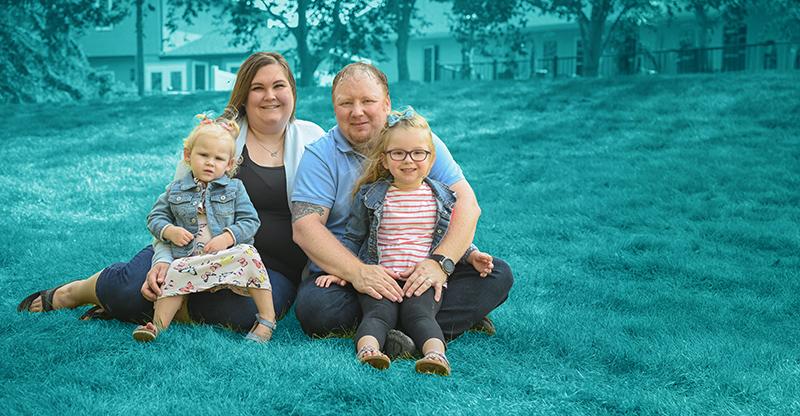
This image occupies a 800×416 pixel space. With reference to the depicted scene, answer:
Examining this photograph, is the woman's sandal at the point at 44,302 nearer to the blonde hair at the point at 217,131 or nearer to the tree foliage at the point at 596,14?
the blonde hair at the point at 217,131

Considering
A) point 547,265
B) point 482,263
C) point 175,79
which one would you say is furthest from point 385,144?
point 175,79

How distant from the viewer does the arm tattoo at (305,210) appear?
4375mm

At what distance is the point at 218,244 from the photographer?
4180 mm

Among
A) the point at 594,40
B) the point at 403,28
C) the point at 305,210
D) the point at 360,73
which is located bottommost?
the point at 305,210

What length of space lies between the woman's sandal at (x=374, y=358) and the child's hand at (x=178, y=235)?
108cm

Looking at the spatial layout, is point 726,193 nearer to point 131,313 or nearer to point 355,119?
point 355,119

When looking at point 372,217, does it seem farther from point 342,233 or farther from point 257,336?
point 257,336

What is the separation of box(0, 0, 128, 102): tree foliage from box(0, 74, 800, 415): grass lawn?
7642 millimetres

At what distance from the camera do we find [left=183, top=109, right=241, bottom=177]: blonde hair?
14.0ft

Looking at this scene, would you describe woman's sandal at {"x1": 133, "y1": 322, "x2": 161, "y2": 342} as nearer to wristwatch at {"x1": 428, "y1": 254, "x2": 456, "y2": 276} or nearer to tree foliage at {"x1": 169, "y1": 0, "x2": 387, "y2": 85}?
wristwatch at {"x1": 428, "y1": 254, "x2": 456, "y2": 276}

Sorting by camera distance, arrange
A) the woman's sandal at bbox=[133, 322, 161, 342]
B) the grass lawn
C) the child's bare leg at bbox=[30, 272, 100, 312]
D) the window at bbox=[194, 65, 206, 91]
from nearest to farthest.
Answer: the grass lawn < the woman's sandal at bbox=[133, 322, 161, 342] < the child's bare leg at bbox=[30, 272, 100, 312] < the window at bbox=[194, 65, 206, 91]

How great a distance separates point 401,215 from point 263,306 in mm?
822

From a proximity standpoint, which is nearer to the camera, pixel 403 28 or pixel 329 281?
pixel 329 281

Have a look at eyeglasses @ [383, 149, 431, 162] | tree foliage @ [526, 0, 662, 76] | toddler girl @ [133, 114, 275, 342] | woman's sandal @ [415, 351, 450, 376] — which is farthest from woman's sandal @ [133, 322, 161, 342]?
tree foliage @ [526, 0, 662, 76]
